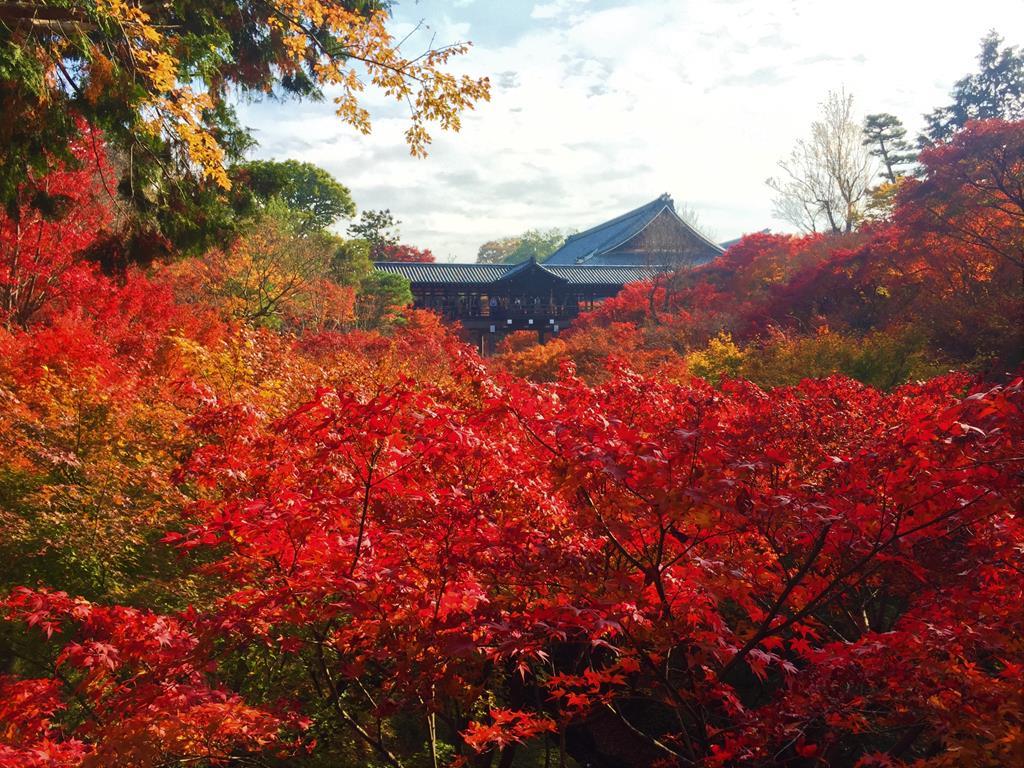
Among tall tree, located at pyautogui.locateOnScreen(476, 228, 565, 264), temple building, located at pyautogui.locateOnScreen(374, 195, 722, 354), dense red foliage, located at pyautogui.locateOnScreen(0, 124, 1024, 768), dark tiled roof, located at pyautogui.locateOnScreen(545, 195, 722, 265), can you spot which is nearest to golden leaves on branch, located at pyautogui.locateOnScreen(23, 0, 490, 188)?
dense red foliage, located at pyautogui.locateOnScreen(0, 124, 1024, 768)

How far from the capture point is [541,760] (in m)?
6.86

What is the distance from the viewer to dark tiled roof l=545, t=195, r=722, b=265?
146 ft

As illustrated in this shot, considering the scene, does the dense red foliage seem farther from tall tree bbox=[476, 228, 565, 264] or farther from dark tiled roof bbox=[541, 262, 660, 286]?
tall tree bbox=[476, 228, 565, 264]

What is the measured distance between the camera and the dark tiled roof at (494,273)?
3447cm

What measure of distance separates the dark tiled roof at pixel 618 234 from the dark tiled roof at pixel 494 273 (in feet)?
22.8

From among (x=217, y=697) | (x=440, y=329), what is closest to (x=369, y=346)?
(x=440, y=329)

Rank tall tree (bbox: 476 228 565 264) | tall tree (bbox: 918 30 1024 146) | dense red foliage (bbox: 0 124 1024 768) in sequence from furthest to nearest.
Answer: tall tree (bbox: 476 228 565 264) < tall tree (bbox: 918 30 1024 146) < dense red foliage (bbox: 0 124 1024 768)

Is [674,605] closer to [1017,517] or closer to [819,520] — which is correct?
[819,520]

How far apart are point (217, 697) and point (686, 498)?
2590 millimetres

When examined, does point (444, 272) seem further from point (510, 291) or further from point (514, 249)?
point (514, 249)

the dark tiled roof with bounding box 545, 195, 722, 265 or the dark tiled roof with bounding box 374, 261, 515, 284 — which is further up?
the dark tiled roof with bounding box 545, 195, 722, 265

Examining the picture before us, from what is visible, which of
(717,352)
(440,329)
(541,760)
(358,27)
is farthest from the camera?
(440,329)

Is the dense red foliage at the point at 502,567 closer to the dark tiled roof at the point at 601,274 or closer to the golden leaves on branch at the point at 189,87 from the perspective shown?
the golden leaves on branch at the point at 189,87

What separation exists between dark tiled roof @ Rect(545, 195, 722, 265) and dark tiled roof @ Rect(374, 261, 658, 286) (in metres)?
6.95
